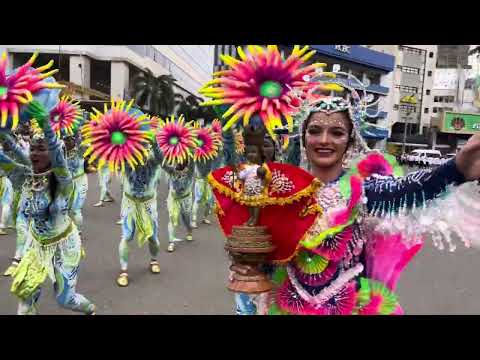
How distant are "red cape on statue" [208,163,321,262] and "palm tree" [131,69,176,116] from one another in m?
31.0

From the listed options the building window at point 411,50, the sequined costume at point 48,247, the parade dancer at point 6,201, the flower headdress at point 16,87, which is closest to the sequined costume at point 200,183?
the parade dancer at point 6,201

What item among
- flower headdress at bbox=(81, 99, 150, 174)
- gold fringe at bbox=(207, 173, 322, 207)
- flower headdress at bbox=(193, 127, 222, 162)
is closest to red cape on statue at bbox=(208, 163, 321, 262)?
gold fringe at bbox=(207, 173, 322, 207)

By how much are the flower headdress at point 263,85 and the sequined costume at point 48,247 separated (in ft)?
6.48

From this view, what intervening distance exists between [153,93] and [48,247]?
3122 cm

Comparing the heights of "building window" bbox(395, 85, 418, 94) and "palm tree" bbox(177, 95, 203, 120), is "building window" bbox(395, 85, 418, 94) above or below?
above

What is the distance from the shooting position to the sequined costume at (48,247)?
3396mm

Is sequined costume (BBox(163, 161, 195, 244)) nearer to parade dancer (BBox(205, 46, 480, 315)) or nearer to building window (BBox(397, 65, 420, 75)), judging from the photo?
parade dancer (BBox(205, 46, 480, 315))

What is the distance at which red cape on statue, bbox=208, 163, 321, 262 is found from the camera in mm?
1892

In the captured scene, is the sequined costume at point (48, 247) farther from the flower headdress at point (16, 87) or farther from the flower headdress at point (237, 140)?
the flower headdress at point (237, 140)

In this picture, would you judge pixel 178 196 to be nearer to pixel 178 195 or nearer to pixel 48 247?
pixel 178 195

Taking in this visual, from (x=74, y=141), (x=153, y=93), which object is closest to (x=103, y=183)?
(x=74, y=141)

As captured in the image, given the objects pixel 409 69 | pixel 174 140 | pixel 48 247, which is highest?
pixel 409 69

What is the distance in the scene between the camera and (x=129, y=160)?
456 cm

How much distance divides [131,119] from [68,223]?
1.56 meters
